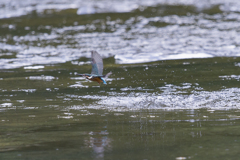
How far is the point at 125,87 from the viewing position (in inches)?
316

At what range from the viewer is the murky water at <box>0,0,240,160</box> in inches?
184

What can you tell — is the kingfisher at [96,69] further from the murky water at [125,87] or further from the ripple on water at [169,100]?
the ripple on water at [169,100]

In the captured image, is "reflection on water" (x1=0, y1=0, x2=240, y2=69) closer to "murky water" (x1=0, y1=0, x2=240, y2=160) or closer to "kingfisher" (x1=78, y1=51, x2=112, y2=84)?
"murky water" (x1=0, y1=0, x2=240, y2=160)

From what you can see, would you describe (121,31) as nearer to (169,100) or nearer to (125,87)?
(125,87)

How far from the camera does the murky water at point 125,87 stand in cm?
466

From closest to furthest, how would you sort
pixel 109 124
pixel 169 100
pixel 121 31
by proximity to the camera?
pixel 109 124
pixel 169 100
pixel 121 31

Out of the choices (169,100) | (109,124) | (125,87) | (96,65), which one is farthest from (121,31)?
(109,124)

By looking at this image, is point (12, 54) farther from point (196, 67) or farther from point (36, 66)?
point (196, 67)

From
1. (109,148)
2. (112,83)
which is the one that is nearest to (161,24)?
(112,83)

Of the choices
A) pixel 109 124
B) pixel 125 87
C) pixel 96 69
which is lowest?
pixel 109 124

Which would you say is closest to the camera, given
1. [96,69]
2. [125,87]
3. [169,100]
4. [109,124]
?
[109,124]

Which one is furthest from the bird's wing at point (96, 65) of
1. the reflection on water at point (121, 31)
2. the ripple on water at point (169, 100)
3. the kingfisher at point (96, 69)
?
the reflection on water at point (121, 31)

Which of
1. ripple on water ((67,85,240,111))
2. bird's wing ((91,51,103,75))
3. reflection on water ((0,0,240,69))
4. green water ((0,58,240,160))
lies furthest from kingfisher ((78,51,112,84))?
reflection on water ((0,0,240,69))

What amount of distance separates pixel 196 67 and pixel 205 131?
15.7ft
